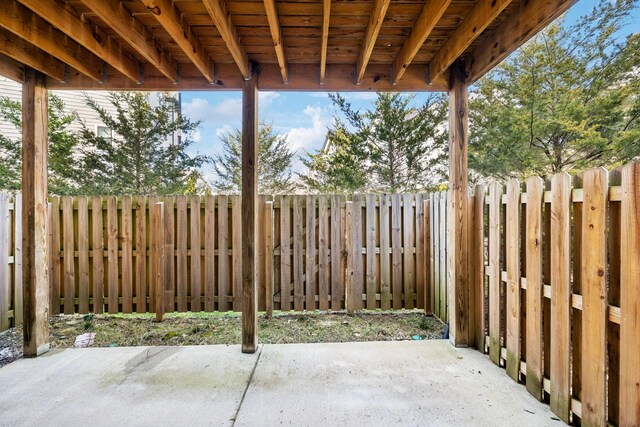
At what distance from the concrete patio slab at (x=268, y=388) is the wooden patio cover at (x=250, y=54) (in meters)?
0.39

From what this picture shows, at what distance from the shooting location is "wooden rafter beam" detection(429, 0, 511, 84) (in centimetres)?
183

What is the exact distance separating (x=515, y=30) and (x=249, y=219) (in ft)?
8.10

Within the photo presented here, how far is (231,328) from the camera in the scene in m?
3.40

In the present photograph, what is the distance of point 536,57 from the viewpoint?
5527 millimetres

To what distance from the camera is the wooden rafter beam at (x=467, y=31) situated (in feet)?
5.99

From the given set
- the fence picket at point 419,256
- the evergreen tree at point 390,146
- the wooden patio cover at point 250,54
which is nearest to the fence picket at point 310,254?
the wooden patio cover at point 250,54

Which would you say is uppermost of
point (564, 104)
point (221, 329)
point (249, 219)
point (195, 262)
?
point (564, 104)

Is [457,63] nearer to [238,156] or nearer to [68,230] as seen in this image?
[68,230]

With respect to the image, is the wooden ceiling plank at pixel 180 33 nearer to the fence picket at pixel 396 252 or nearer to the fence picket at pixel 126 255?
the fence picket at pixel 126 255

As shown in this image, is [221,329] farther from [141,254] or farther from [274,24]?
[274,24]

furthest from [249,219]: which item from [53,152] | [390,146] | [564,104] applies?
[564,104]

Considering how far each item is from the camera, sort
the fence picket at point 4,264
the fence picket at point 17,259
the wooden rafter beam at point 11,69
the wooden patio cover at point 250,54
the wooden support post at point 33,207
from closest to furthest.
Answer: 1. the wooden patio cover at point 250,54
2. the wooden rafter beam at point 11,69
3. the wooden support post at point 33,207
4. the fence picket at point 4,264
5. the fence picket at point 17,259

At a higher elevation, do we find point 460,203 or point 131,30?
point 131,30

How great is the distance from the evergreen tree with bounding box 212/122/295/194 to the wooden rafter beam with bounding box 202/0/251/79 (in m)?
5.70
